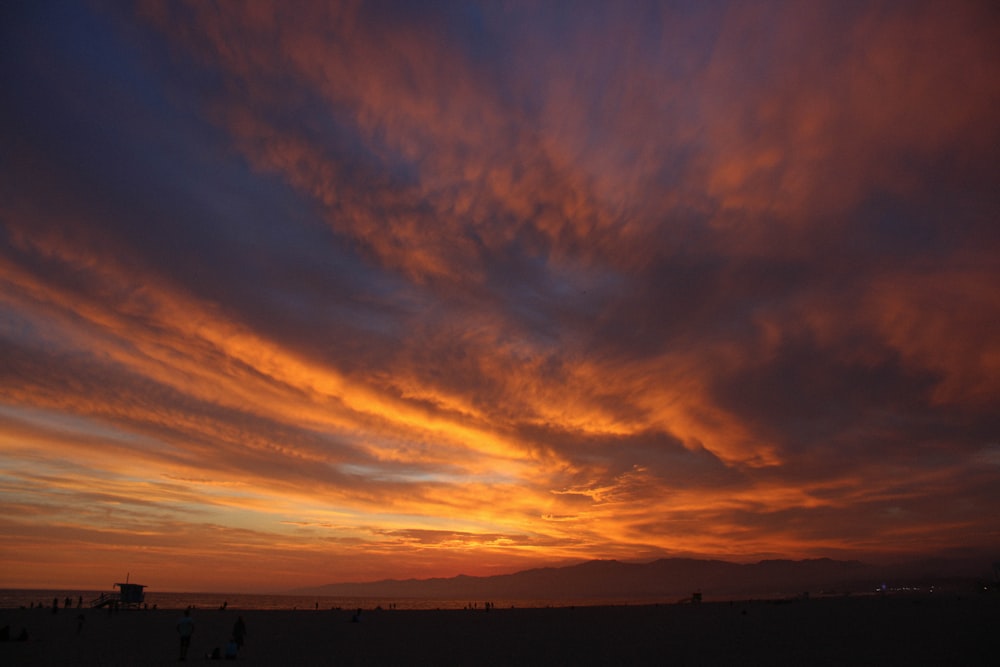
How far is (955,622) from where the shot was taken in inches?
1496

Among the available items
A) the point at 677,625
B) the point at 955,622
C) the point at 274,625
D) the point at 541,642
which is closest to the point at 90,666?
the point at 541,642

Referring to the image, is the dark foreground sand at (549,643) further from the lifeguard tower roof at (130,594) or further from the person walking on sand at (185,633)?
the lifeguard tower roof at (130,594)

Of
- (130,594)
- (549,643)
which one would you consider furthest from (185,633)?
(130,594)

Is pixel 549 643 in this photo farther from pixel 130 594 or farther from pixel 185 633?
pixel 130 594

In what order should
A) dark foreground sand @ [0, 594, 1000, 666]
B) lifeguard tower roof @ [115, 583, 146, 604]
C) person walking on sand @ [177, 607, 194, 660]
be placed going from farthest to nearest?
lifeguard tower roof @ [115, 583, 146, 604], dark foreground sand @ [0, 594, 1000, 666], person walking on sand @ [177, 607, 194, 660]

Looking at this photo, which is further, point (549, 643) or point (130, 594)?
point (130, 594)

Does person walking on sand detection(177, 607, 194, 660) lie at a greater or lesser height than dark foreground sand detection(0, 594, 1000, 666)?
greater

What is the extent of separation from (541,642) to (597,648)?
431 cm

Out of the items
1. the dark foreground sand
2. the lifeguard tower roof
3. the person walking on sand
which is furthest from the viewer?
the lifeguard tower roof

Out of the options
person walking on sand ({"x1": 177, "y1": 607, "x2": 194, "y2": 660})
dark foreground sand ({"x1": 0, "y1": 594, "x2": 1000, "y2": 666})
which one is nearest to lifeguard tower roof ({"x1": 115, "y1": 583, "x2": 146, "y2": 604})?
dark foreground sand ({"x1": 0, "y1": 594, "x2": 1000, "y2": 666})

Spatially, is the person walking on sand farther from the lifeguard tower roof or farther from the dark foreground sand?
the lifeguard tower roof

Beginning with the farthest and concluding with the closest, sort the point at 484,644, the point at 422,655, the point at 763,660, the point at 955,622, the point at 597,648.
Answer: the point at 955,622 → the point at 484,644 → the point at 597,648 → the point at 422,655 → the point at 763,660

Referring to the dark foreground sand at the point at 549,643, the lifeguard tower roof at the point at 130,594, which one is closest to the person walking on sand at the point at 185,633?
the dark foreground sand at the point at 549,643

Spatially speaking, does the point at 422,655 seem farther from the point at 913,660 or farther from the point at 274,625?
the point at 274,625
